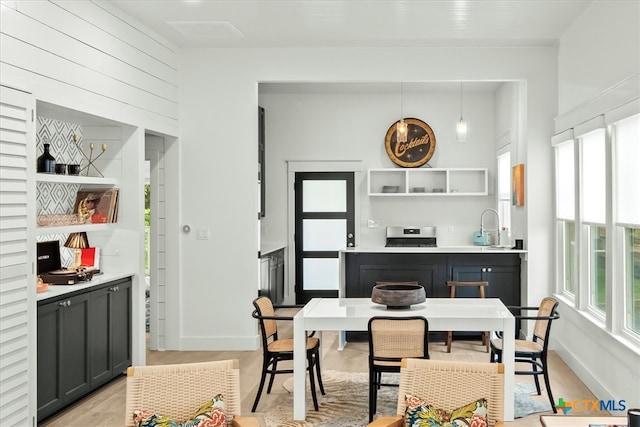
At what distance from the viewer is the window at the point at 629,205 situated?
170 inches

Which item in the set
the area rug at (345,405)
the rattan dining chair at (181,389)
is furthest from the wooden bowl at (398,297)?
the rattan dining chair at (181,389)

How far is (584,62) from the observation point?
18.0 feet

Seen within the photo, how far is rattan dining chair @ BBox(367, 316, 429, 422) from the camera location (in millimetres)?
4203

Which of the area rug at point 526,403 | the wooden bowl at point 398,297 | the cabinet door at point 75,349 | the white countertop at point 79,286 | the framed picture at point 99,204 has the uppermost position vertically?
the framed picture at point 99,204

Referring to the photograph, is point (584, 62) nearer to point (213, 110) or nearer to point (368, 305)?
point (368, 305)

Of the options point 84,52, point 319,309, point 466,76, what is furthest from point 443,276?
point 84,52

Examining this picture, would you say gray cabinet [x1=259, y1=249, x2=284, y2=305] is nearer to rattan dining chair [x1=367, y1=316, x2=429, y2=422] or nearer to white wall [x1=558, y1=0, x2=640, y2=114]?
rattan dining chair [x1=367, y1=316, x2=429, y2=422]

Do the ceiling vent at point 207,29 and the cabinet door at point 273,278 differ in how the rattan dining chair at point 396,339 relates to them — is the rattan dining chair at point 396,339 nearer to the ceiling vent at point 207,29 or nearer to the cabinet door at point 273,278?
the ceiling vent at point 207,29

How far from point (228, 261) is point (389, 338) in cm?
292

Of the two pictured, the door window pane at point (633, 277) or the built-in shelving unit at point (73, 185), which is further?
the built-in shelving unit at point (73, 185)

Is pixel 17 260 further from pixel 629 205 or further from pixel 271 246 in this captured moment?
pixel 271 246

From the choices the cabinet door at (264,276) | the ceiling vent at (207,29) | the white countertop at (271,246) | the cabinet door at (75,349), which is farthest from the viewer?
the white countertop at (271,246)

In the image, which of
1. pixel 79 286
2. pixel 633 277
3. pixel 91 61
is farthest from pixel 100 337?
pixel 633 277

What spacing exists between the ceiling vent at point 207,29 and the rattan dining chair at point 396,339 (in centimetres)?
313
